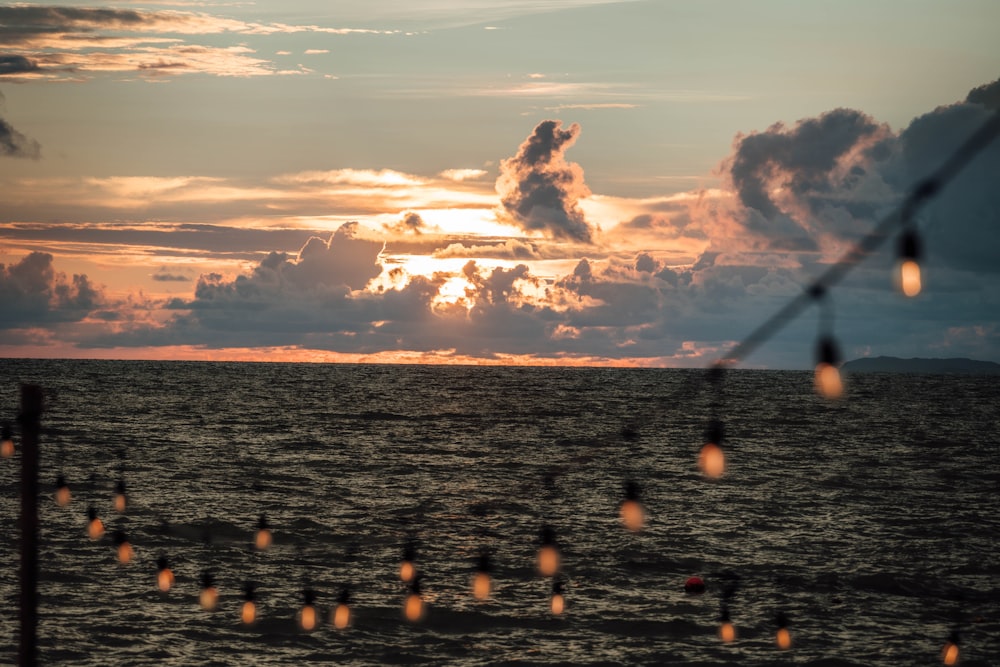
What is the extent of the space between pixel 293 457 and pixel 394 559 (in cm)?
4306

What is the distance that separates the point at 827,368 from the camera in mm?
10852

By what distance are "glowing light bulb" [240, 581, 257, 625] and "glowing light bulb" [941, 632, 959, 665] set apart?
18.4 meters

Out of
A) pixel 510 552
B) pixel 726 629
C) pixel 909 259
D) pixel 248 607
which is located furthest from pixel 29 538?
pixel 510 552

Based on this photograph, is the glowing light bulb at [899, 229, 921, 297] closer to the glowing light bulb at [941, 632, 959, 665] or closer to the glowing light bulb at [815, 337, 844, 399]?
the glowing light bulb at [815, 337, 844, 399]

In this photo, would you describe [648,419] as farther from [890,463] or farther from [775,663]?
[775,663]

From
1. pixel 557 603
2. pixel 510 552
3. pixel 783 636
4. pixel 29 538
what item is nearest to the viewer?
pixel 29 538

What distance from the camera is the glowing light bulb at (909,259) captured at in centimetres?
938

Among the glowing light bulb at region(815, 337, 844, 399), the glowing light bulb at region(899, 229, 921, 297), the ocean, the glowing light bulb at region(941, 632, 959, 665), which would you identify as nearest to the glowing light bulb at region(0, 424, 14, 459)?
the ocean

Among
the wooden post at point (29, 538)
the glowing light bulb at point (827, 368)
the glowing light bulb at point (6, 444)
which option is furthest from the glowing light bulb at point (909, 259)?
the glowing light bulb at point (6, 444)

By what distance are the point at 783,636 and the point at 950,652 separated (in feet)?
13.9

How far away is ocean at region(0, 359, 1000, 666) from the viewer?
1171 inches

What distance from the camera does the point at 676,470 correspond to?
75.1m

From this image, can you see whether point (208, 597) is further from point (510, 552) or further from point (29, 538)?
point (29, 538)

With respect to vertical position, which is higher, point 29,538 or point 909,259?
point 909,259
